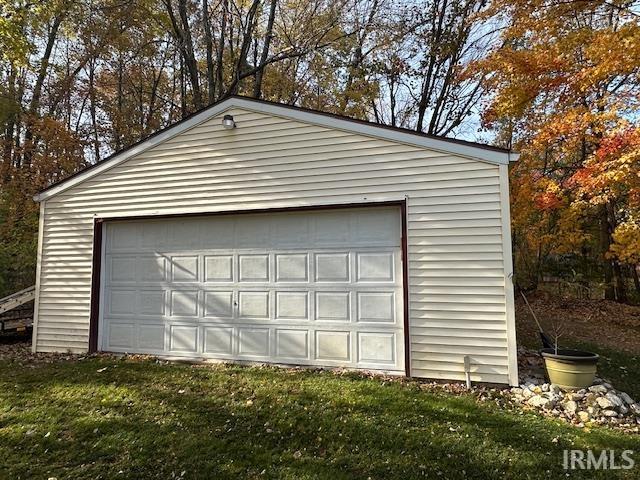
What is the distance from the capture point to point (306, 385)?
16.4ft

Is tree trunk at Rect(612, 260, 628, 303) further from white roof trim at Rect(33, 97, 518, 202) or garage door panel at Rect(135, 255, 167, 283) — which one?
garage door panel at Rect(135, 255, 167, 283)

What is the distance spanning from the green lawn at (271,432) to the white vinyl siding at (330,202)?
3.10ft

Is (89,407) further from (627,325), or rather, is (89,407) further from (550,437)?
(627,325)

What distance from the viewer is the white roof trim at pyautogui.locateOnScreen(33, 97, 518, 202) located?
17.0 ft

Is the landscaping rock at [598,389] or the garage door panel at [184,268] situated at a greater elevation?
the garage door panel at [184,268]

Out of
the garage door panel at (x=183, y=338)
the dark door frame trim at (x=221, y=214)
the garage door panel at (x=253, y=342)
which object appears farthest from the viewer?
the garage door panel at (x=183, y=338)

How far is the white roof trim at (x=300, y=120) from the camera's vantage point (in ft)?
17.0

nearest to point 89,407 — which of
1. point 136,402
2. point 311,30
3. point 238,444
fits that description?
point 136,402

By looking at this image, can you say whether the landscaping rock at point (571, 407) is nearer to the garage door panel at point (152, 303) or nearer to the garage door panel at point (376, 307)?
the garage door panel at point (376, 307)

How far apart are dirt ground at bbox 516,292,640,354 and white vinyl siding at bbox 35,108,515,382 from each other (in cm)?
387

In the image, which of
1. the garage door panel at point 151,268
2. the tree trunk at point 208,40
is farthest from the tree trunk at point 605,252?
the garage door panel at point 151,268

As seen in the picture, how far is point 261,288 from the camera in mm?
6164

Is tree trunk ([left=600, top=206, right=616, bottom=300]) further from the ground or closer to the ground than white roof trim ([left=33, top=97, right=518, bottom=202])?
closer to the ground

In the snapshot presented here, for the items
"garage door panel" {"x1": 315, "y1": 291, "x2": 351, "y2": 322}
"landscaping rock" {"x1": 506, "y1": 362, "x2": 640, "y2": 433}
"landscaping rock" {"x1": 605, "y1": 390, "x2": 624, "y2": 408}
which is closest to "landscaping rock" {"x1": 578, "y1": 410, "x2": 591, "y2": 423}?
"landscaping rock" {"x1": 506, "y1": 362, "x2": 640, "y2": 433}
